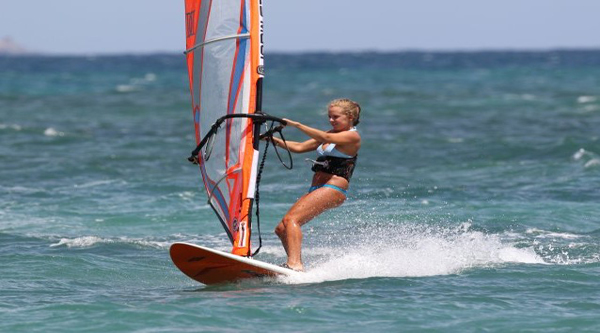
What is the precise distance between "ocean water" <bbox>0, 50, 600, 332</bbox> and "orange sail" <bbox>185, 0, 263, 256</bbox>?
0.72 meters

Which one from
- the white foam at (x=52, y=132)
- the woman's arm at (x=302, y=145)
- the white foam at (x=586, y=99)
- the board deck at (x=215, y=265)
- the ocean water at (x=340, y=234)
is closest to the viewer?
the ocean water at (x=340, y=234)

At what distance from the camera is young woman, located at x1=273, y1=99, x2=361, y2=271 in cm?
892

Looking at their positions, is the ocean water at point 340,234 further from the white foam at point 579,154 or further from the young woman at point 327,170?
the young woman at point 327,170

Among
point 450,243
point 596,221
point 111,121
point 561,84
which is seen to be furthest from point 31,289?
point 561,84

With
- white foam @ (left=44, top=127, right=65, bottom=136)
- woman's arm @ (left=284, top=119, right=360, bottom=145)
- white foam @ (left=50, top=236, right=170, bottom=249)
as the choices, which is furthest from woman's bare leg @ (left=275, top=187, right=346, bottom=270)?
white foam @ (left=44, top=127, right=65, bottom=136)

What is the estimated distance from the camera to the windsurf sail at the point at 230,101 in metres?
8.77

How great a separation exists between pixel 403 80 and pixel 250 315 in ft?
169

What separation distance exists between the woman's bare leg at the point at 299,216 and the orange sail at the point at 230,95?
330 millimetres

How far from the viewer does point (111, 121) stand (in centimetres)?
2981

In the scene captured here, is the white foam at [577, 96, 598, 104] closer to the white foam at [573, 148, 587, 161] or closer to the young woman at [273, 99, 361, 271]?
the white foam at [573, 148, 587, 161]

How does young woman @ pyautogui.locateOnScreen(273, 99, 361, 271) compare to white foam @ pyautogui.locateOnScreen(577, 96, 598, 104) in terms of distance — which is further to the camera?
white foam @ pyautogui.locateOnScreen(577, 96, 598, 104)

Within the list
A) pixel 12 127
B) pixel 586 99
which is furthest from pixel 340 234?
pixel 586 99

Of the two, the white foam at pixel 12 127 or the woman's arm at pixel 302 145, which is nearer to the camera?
the woman's arm at pixel 302 145

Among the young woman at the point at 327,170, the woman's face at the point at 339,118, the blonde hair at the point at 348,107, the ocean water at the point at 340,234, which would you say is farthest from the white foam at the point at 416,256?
the blonde hair at the point at 348,107
